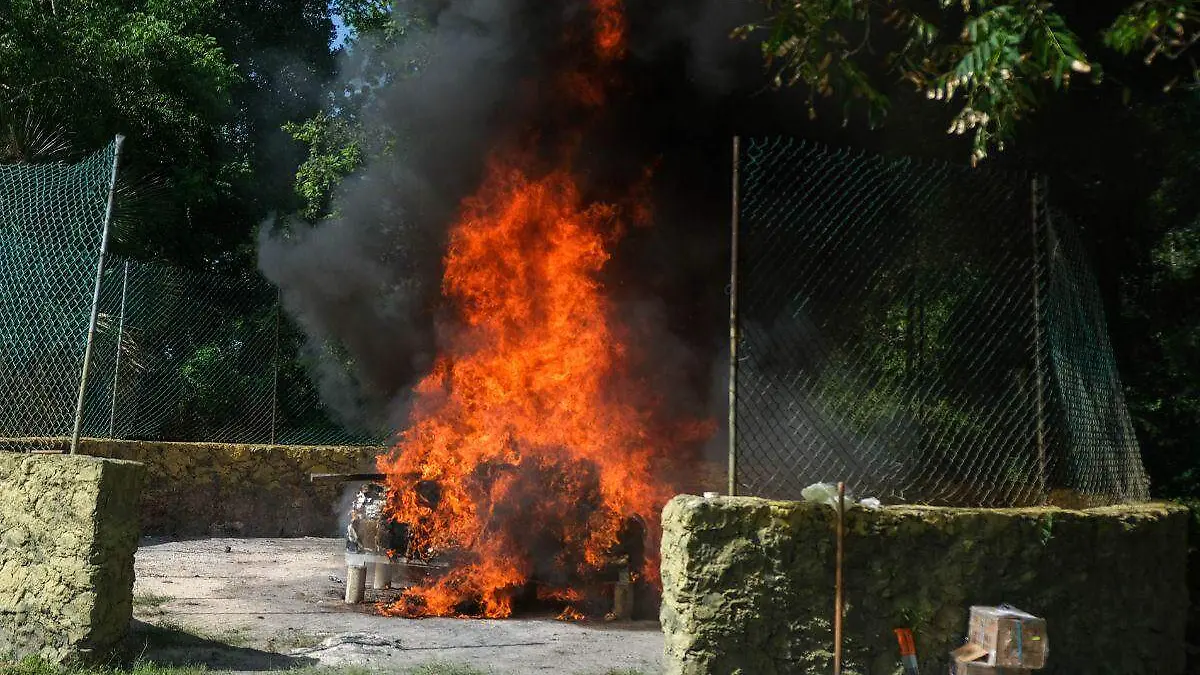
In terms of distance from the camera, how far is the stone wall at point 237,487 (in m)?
12.9

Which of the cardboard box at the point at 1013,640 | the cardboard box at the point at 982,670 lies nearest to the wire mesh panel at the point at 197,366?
the cardboard box at the point at 982,670

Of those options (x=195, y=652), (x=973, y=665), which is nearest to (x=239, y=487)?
(x=195, y=652)

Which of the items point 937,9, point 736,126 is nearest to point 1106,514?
point 937,9

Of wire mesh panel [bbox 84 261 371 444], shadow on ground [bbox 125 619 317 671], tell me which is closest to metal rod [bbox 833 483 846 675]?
shadow on ground [bbox 125 619 317 671]

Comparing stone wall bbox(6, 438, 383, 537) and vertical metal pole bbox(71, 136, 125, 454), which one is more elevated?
vertical metal pole bbox(71, 136, 125, 454)

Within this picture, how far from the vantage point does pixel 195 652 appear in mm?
6613

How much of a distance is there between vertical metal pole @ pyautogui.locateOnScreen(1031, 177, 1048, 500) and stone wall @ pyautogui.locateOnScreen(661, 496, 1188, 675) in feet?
1.25

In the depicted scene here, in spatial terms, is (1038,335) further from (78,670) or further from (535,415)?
(78,670)

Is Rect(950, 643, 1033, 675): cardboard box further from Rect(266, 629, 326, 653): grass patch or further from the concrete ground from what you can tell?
Rect(266, 629, 326, 653): grass patch

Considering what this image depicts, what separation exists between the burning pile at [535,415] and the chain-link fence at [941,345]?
7.61 feet

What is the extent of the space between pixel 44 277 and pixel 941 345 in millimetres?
6222

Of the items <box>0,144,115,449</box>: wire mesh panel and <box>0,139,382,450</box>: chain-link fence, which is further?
<box>0,139,382,450</box>: chain-link fence

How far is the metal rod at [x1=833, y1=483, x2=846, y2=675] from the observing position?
5.27m

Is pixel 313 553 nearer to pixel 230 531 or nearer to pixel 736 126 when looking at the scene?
pixel 230 531
